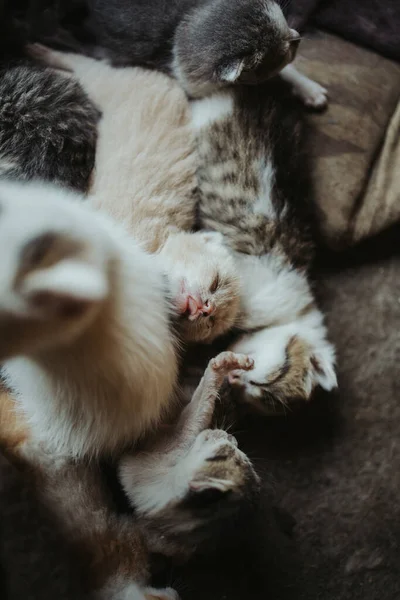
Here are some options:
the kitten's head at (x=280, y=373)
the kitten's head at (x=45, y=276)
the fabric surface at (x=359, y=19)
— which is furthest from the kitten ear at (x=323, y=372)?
the fabric surface at (x=359, y=19)

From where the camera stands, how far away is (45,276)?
933 millimetres

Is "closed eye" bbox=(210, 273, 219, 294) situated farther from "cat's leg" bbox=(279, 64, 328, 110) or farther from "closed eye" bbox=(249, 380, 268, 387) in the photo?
"cat's leg" bbox=(279, 64, 328, 110)

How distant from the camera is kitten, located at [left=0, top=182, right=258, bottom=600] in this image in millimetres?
965

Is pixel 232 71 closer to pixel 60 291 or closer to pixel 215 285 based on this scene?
pixel 215 285

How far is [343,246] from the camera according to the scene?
1834 mm

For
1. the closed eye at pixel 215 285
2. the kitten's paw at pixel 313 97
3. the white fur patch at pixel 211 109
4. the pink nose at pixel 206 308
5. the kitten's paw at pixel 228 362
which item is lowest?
the kitten's paw at pixel 228 362

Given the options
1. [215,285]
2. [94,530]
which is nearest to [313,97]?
[215,285]

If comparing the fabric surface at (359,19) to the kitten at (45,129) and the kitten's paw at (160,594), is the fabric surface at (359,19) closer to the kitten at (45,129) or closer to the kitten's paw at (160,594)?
the kitten at (45,129)

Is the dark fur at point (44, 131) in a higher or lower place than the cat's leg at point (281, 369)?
higher

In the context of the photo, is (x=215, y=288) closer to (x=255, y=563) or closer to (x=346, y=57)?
(x=255, y=563)

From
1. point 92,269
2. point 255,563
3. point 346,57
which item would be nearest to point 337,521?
point 255,563

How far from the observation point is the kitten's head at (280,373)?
1519 mm

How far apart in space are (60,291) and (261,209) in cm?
90

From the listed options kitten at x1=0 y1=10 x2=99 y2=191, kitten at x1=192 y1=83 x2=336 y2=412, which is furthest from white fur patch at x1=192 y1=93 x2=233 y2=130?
kitten at x1=0 y1=10 x2=99 y2=191
